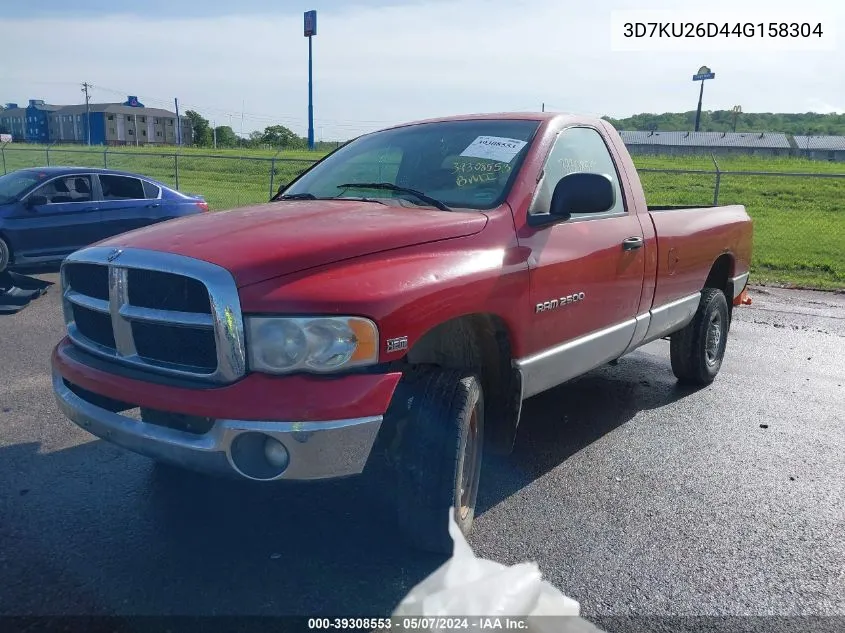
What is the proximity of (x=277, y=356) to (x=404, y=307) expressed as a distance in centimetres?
50

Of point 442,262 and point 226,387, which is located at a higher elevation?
point 442,262

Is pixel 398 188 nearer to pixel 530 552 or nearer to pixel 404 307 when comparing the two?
pixel 404 307

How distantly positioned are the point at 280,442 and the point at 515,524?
138 cm

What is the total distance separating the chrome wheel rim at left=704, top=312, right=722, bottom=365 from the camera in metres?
5.82

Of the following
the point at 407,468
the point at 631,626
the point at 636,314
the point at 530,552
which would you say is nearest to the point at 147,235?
the point at 407,468

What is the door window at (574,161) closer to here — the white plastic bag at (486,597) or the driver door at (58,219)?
the white plastic bag at (486,597)

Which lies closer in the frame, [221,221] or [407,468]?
[407,468]

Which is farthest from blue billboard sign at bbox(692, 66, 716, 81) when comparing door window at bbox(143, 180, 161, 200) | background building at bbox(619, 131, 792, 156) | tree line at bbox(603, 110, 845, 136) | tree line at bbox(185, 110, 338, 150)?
door window at bbox(143, 180, 161, 200)

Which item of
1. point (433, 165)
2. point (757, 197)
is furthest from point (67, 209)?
point (757, 197)

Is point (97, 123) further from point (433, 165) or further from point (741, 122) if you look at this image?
point (433, 165)

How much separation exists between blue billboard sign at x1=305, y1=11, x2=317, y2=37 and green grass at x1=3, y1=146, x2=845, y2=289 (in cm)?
1877

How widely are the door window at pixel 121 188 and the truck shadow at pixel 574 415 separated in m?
7.53

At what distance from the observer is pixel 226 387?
2.64 meters

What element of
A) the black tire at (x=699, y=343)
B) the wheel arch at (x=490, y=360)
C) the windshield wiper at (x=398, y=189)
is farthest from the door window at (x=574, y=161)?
the black tire at (x=699, y=343)
